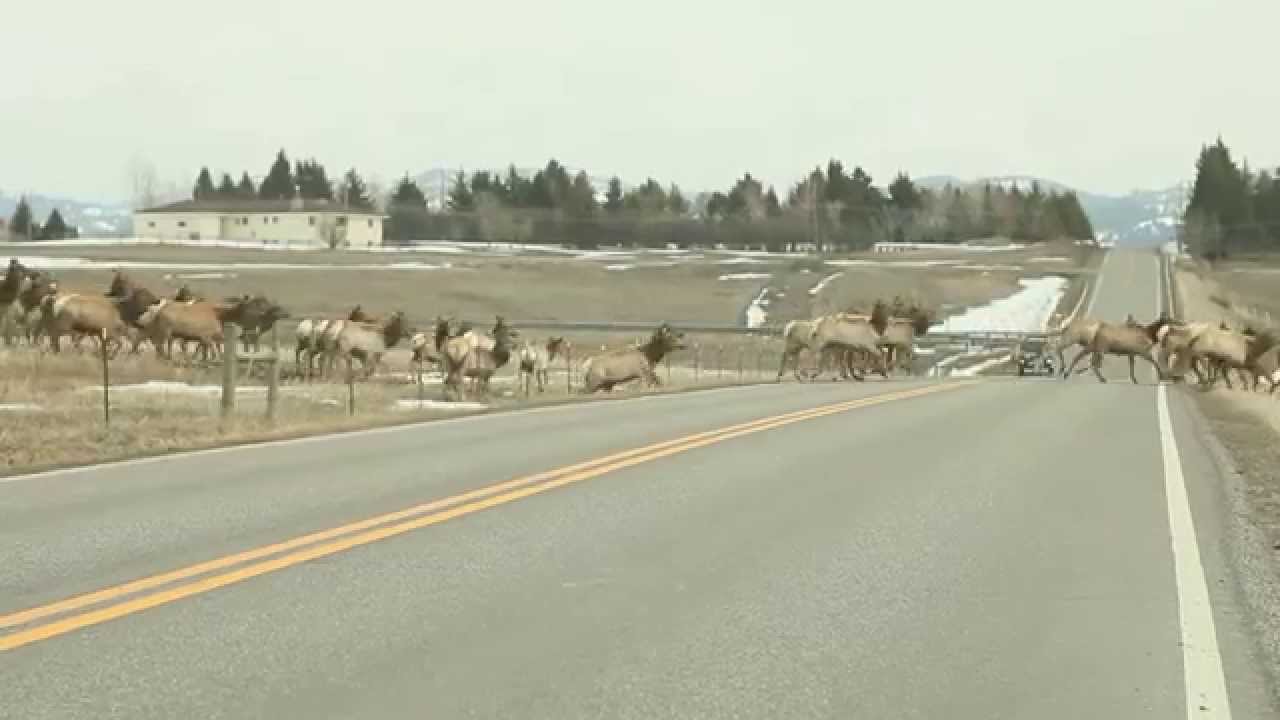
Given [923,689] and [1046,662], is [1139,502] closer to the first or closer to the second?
[1046,662]

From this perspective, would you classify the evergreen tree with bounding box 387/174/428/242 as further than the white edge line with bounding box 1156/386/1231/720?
Yes

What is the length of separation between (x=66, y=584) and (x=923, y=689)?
491cm

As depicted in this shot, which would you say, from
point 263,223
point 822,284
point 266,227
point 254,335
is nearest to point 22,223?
point 263,223

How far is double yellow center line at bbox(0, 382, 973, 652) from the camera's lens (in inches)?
311

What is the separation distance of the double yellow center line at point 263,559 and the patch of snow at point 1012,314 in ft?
196

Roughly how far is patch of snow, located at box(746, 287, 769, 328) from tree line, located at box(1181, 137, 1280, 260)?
86385 mm

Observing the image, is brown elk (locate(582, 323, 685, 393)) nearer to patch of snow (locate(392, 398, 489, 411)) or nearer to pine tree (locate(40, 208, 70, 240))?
patch of snow (locate(392, 398, 489, 411))

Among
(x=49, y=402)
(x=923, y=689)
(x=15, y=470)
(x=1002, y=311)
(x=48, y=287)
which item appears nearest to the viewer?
(x=923, y=689)

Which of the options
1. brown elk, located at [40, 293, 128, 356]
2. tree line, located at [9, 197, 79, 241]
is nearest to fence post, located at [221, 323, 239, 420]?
brown elk, located at [40, 293, 128, 356]

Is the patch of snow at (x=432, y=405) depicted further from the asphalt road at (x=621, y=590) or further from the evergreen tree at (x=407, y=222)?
the evergreen tree at (x=407, y=222)

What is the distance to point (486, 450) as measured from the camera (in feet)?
55.8

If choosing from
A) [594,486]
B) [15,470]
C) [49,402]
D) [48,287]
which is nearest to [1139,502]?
[594,486]

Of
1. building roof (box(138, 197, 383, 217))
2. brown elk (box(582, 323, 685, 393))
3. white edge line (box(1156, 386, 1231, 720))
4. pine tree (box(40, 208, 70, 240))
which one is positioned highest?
building roof (box(138, 197, 383, 217))

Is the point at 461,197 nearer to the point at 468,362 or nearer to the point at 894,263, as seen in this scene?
the point at 894,263
